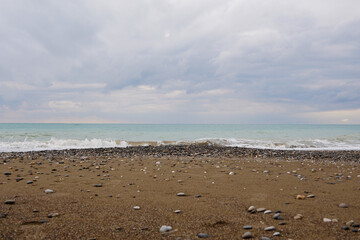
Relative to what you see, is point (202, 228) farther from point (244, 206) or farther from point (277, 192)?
point (277, 192)

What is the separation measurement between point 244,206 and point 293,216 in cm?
77

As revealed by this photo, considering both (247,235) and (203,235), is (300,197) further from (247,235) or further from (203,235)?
(203,235)

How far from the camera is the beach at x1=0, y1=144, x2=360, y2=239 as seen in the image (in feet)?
10.3

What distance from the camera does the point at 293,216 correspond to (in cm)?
371

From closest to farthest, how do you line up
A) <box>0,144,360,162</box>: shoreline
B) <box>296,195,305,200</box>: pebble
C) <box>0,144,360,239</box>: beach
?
<box>0,144,360,239</box>: beach → <box>296,195,305,200</box>: pebble → <box>0,144,360,162</box>: shoreline

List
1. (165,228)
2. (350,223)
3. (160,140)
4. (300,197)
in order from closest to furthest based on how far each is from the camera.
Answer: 1. (165,228)
2. (350,223)
3. (300,197)
4. (160,140)

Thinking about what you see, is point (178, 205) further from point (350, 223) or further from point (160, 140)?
point (160, 140)

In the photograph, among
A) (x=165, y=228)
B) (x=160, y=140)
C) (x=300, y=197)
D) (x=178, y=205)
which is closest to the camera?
(x=165, y=228)

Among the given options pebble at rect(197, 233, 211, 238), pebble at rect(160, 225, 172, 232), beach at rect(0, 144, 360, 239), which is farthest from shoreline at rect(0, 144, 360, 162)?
pebble at rect(197, 233, 211, 238)

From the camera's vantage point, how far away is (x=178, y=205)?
4.23 m

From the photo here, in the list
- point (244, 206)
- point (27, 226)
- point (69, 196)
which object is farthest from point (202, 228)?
point (69, 196)

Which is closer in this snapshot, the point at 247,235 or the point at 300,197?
the point at 247,235

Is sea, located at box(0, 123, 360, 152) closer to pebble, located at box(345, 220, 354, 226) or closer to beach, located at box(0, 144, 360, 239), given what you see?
beach, located at box(0, 144, 360, 239)

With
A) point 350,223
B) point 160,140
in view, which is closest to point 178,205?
point 350,223
